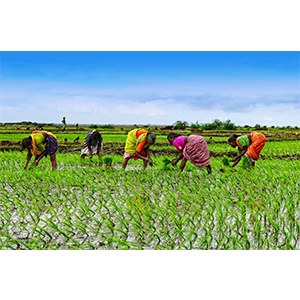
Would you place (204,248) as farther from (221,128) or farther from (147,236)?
(221,128)

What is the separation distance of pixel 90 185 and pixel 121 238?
1909 mm

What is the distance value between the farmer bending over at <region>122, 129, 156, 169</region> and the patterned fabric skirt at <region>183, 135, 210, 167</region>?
770mm

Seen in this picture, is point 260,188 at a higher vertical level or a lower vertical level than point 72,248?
higher

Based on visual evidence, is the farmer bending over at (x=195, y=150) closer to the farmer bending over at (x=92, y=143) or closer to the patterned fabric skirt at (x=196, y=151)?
the patterned fabric skirt at (x=196, y=151)

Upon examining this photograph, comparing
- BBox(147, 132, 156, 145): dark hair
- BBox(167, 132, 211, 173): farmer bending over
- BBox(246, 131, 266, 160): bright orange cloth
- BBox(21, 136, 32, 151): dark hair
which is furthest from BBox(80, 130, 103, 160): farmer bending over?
BBox(246, 131, 266, 160): bright orange cloth

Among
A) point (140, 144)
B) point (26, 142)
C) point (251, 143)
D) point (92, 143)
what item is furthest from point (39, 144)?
point (251, 143)

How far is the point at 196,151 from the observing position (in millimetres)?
5172

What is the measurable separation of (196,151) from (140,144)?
1.19 meters

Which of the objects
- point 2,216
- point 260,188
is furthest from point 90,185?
point 260,188

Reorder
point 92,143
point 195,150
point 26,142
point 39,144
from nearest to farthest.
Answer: point 26,142
point 39,144
point 195,150
point 92,143

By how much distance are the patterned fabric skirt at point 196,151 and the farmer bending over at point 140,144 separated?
770 millimetres

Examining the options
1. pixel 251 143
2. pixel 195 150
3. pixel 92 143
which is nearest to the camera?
pixel 195 150

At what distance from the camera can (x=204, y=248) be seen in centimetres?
238

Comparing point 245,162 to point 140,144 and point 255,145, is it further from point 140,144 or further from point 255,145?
point 140,144
